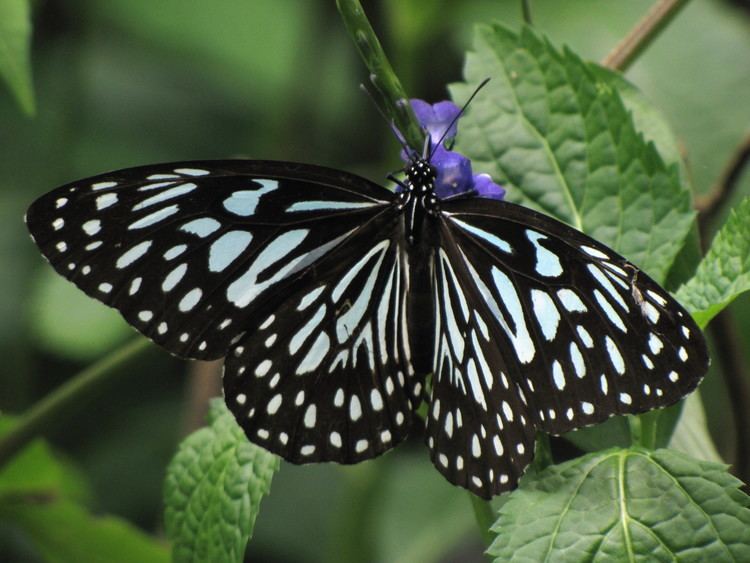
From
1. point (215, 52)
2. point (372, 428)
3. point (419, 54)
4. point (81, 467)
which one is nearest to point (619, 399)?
point (372, 428)

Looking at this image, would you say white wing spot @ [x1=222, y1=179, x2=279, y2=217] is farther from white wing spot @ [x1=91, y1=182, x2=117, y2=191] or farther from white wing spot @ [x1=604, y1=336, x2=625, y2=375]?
white wing spot @ [x1=604, y1=336, x2=625, y2=375]

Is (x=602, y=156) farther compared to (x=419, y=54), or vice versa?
(x=419, y=54)

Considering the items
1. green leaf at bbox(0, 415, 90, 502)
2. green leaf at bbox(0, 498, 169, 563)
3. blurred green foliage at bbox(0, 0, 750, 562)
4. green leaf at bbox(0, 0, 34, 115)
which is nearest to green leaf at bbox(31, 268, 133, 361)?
blurred green foliage at bbox(0, 0, 750, 562)

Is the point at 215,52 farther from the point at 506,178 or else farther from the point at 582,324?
the point at 582,324

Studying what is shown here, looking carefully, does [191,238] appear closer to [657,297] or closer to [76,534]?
[657,297]

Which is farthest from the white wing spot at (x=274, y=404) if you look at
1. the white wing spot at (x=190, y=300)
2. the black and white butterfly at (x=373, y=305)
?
the white wing spot at (x=190, y=300)

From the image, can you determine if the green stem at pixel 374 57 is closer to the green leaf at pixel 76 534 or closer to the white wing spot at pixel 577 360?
the white wing spot at pixel 577 360
